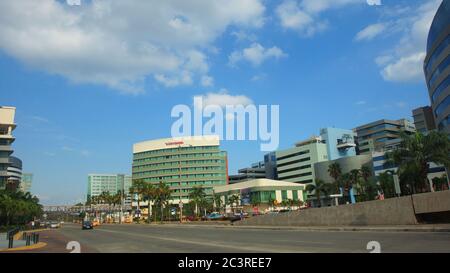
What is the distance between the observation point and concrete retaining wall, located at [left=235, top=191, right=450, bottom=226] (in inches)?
939

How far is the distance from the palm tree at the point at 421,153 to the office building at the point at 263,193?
284 ft

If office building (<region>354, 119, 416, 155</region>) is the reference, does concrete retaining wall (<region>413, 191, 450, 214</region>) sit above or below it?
below

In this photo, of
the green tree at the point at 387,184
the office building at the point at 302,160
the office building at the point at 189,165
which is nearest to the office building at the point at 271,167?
the office building at the point at 302,160

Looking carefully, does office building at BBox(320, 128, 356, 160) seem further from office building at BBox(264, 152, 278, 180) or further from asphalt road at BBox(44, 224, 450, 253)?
asphalt road at BBox(44, 224, 450, 253)

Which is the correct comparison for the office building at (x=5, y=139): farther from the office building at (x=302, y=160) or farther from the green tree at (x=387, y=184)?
the office building at (x=302, y=160)

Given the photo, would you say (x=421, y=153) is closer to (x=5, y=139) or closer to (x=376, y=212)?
(x=376, y=212)

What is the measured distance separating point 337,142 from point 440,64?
98687 mm

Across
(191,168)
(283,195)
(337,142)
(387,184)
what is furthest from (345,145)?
(387,184)

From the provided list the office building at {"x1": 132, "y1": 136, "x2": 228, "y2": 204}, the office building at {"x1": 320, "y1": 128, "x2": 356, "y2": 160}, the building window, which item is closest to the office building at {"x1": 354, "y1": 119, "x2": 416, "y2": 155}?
the office building at {"x1": 320, "y1": 128, "x2": 356, "y2": 160}

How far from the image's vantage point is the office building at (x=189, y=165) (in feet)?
528

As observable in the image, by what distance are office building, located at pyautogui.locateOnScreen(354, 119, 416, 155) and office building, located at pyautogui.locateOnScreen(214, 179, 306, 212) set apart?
36.2 m

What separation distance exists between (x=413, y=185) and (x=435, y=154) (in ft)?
26.2
